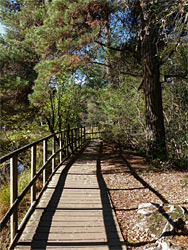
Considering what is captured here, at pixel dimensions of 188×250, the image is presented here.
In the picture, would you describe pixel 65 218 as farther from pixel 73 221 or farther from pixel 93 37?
pixel 93 37

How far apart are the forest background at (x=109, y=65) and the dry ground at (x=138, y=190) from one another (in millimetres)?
751

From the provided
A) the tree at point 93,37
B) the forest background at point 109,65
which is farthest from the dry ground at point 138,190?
the tree at point 93,37

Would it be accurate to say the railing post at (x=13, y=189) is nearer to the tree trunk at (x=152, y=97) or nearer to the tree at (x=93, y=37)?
the tree at (x=93, y=37)

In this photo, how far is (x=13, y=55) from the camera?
24.5 ft

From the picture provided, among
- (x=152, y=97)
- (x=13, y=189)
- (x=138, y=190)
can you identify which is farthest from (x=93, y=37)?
(x=13, y=189)

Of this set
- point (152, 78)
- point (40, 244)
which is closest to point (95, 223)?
point (40, 244)

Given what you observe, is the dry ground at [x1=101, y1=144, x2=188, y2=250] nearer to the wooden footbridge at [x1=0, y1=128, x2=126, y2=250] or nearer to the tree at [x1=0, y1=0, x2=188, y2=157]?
the wooden footbridge at [x1=0, y1=128, x2=126, y2=250]

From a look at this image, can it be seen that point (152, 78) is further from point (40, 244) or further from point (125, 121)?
point (40, 244)

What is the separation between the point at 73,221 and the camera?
3146mm

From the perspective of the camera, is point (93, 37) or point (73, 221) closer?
point (73, 221)

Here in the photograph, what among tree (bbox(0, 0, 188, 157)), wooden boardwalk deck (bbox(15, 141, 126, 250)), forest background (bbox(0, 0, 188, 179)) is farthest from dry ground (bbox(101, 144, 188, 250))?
tree (bbox(0, 0, 188, 157))

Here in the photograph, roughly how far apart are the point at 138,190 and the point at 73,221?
1925mm

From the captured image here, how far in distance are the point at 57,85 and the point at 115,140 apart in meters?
4.59

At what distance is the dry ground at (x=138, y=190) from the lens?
277cm
